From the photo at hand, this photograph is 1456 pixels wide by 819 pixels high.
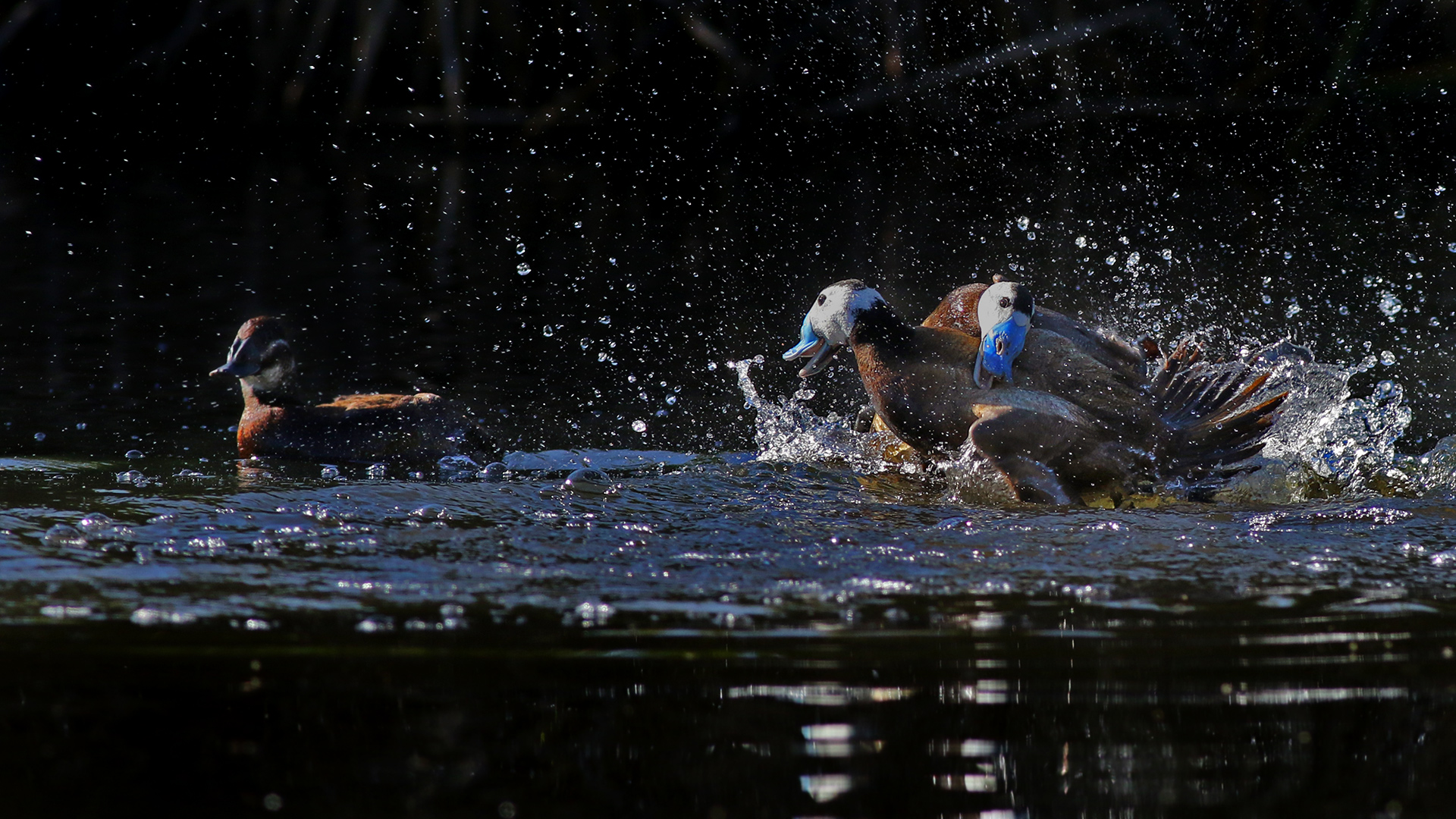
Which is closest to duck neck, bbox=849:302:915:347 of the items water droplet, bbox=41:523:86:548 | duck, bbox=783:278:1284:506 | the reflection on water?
duck, bbox=783:278:1284:506

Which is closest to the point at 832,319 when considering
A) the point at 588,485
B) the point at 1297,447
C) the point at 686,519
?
the point at 588,485

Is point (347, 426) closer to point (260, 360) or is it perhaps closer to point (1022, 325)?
point (260, 360)

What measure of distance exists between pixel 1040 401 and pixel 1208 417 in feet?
2.08

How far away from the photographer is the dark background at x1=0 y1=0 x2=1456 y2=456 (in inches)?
296

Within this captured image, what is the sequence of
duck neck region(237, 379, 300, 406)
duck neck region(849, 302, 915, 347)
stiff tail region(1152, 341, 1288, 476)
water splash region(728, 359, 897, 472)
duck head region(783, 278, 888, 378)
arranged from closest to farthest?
stiff tail region(1152, 341, 1288, 476)
duck neck region(849, 302, 915, 347)
duck head region(783, 278, 888, 378)
water splash region(728, 359, 897, 472)
duck neck region(237, 379, 300, 406)

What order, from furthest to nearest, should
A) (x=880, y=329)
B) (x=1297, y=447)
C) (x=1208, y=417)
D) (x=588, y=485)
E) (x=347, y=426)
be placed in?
(x=347, y=426), (x=1297, y=447), (x=880, y=329), (x=1208, y=417), (x=588, y=485)

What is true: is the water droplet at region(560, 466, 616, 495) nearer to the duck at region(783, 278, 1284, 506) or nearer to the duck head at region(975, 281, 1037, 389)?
the duck at region(783, 278, 1284, 506)

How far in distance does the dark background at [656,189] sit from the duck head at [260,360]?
0.32m

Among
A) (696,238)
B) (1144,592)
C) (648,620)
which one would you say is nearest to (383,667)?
(648,620)

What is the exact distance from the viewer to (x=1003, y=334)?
17.2ft

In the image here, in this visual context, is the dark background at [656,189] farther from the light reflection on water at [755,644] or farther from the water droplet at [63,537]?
the light reflection on water at [755,644]

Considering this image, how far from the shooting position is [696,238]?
37.8ft

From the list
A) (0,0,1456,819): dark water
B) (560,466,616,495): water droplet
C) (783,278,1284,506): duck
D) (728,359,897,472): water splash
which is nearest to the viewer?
(0,0,1456,819): dark water

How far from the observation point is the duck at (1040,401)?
4949 mm
